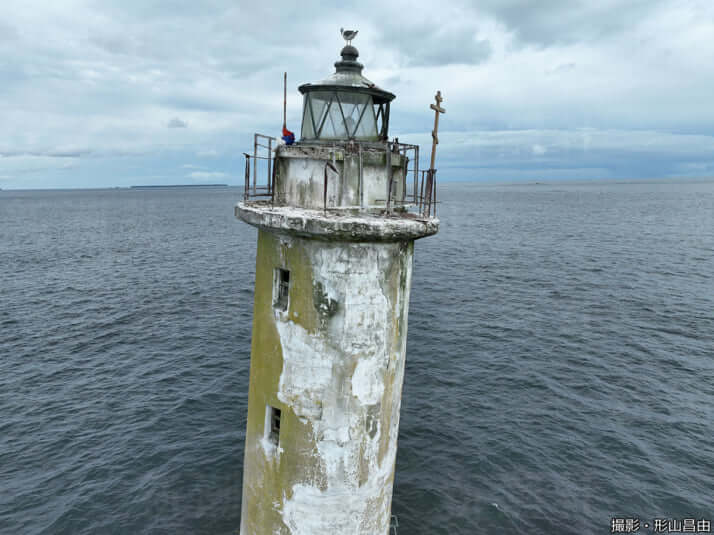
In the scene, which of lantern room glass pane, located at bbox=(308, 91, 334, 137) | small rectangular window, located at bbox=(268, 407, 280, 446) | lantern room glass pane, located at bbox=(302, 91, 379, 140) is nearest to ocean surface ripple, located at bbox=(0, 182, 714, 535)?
small rectangular window, located at bbox=(268, 407, 280, 446)

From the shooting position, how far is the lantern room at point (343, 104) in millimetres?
9133

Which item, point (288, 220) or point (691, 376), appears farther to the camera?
point (691, 376)

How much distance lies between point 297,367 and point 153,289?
3961 centimetres

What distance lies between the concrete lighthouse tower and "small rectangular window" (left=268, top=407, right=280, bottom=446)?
3 centimetres

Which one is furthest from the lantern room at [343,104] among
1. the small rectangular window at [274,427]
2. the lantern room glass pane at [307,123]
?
the small rectangular window at [274,427]

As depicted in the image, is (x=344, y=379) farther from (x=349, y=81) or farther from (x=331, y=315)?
(x=349, y=81)

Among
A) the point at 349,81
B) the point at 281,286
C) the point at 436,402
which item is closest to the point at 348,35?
the point at 349,81

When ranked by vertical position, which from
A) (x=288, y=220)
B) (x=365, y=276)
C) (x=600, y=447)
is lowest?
(x=600, y=447)

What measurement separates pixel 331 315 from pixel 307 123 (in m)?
4.14

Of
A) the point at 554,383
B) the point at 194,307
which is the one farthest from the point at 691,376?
the point at 194,307

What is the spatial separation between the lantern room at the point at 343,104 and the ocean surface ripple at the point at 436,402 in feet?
44.6

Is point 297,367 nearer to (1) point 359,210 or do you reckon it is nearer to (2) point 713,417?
(1) point 359,210

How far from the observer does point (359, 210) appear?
8.56 m

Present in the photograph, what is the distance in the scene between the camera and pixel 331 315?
7.94m
